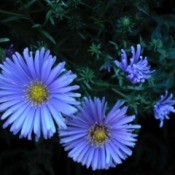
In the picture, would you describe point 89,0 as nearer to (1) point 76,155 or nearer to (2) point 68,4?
(2) point 68,4

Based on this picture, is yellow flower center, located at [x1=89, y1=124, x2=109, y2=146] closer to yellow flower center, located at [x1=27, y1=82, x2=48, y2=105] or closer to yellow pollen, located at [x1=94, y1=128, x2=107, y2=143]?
yellow pollen, located at [x1=94, y1=128, x2=107, y2=143]

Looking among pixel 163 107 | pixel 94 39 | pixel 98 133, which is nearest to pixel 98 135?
pixel 98 133

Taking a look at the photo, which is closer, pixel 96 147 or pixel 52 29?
pixel 96 147

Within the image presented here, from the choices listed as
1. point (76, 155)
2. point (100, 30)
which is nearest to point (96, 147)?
point (76, 155)

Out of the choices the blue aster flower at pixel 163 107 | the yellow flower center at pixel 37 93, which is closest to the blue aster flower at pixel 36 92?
the yellow flower center at pixel 37 93

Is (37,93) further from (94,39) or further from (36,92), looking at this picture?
(94,39)

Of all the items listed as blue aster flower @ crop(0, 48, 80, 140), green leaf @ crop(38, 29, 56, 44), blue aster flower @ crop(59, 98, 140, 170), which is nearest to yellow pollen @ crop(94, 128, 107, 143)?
blue aster flower @ crop(59, 98, 140, 170)
